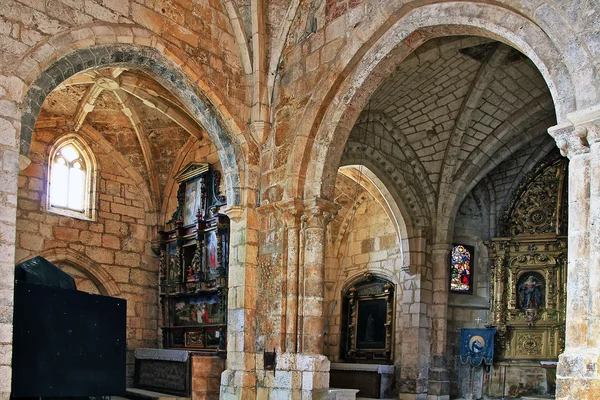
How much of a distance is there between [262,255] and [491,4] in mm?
3874

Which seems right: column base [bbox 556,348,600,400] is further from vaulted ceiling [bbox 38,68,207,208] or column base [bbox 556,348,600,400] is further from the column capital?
vaulted ceiling [bbox 38,68,207,208]

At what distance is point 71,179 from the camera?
1085 cm

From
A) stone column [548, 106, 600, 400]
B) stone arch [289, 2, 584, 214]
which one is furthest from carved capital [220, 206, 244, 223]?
stone column [548, 106, 600, 400]

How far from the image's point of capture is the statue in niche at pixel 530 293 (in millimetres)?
10883

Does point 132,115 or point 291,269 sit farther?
point 132,115

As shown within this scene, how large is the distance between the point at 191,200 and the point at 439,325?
4440mm

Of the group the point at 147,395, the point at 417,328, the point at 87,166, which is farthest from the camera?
the point at 87,166

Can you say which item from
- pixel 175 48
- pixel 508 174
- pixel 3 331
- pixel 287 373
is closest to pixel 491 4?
pixel 175 48

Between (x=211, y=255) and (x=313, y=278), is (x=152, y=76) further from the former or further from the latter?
(x=211, y=255)

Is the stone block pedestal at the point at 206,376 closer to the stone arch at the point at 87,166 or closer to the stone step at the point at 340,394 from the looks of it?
the stone step at the point at 340,394

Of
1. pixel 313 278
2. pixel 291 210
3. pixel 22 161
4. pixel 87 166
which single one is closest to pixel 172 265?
pixel 87 166

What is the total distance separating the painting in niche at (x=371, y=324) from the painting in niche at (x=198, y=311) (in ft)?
10.6

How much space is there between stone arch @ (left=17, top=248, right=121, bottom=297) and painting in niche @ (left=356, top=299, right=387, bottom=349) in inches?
170

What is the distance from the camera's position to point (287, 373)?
7578mm
